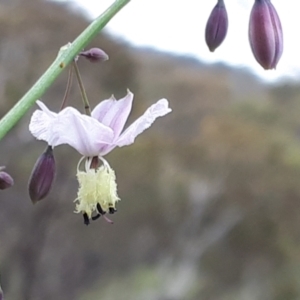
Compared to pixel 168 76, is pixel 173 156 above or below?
below

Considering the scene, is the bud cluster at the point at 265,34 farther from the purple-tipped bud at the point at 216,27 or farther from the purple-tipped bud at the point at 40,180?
the purple-tipped bud at the point at 40,180

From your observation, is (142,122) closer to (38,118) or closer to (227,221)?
(38,118)

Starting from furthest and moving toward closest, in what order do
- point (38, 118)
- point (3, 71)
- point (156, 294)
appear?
point (156, 294), point (3, 71), point (38, 118)

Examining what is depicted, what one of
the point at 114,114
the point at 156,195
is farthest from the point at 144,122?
the point at 156,195

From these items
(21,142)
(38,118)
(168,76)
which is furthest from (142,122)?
(168,76)

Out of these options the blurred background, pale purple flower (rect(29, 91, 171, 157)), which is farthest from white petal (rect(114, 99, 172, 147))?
the blurred background

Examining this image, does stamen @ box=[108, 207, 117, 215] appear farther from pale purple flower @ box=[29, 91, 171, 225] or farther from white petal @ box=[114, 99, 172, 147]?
white petal @ box=[114, 99, 172, 147]

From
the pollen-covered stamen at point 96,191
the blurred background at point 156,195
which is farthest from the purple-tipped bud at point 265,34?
the blurred background at point 156,195
